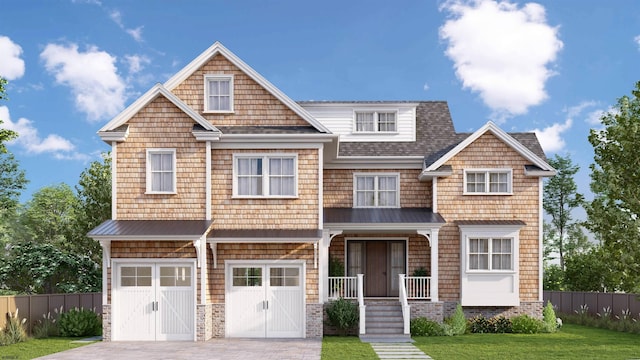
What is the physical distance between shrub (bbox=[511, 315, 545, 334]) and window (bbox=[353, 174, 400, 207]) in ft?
20.8

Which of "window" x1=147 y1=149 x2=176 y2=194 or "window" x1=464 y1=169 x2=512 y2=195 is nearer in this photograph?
"window" x1=147 y1=149 x2=176 y2=194

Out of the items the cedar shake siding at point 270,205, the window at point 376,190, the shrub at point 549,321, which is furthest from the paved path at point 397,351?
the window at point 376,190

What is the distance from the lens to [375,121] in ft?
86.4

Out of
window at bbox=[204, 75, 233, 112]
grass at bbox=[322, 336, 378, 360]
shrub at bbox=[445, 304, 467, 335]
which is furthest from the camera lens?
shrub at bbox=[445, 304, 467, 335]

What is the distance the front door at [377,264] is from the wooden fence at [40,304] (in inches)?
412

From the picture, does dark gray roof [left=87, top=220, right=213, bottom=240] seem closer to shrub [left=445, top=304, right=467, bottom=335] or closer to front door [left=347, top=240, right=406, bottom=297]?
front door [left=347, top=240, right=406, bottom=297]

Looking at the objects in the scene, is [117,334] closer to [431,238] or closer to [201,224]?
[201,224]

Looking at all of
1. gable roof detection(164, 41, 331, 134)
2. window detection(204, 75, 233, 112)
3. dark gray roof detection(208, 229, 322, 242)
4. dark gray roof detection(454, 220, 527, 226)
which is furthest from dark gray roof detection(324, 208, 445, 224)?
window detection(204, 75, 233, 112)

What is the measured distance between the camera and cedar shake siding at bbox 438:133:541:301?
23250 mm

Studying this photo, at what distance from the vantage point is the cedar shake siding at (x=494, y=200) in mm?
23250

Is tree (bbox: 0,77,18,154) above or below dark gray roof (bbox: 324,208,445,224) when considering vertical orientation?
above

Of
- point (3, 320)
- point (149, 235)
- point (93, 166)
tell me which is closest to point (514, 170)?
point (149, 235)

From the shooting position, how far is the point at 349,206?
2447 centimetres

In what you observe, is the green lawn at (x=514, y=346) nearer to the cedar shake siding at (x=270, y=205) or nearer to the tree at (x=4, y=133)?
the cedar shake siding at (x=270, y=205)
